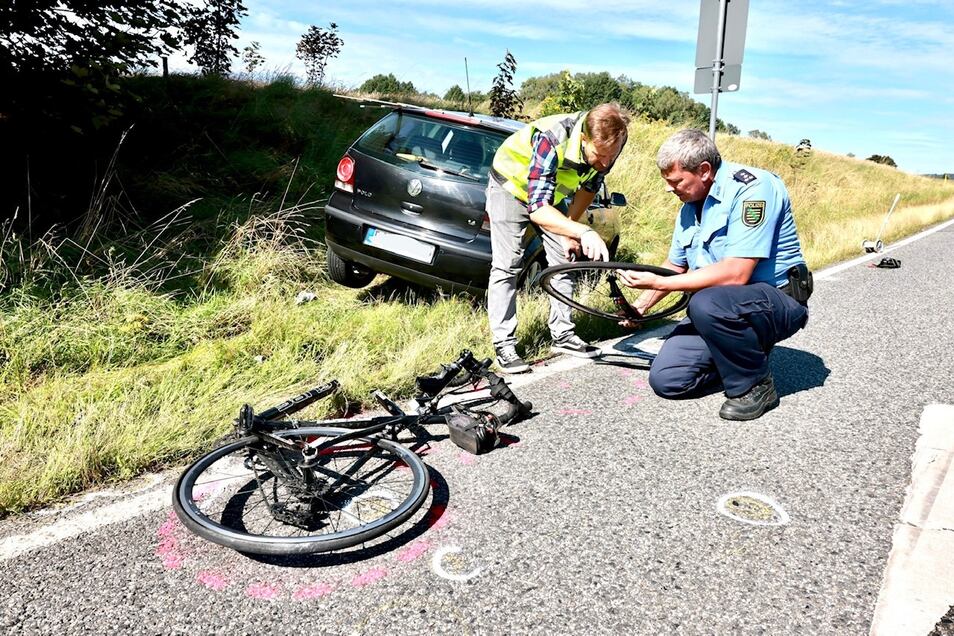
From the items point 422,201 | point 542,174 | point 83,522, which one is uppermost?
point 542,174

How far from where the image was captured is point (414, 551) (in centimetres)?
239

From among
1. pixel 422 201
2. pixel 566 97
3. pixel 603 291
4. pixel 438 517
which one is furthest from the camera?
pixel 566 97

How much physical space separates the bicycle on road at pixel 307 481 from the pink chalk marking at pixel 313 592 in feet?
0.38

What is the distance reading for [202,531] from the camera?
231 cm

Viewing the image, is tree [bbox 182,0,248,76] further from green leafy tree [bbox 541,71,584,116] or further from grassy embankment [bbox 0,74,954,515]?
green leafy tree [bbox 541,71,584,116]

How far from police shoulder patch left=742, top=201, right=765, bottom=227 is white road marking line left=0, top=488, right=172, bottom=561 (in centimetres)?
311

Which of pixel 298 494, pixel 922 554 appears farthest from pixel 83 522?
pixel 922 554

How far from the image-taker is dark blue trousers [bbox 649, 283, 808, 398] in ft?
12.1

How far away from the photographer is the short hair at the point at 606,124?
3986mm

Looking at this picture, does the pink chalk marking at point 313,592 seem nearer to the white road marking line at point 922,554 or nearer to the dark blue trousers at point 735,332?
the white road marking line at point 922,554

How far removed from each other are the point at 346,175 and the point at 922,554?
4.72 meters

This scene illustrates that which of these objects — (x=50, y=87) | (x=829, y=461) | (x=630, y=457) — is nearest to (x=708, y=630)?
(x=630, y=457)

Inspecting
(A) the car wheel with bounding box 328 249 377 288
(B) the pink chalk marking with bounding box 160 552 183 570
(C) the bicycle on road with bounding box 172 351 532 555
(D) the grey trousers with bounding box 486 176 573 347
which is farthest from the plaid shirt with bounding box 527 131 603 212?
(B) the pink chalk marking with bounding box 160 552 183 570

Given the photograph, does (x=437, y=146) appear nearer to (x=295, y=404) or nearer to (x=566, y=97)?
(x=295, y=404)
